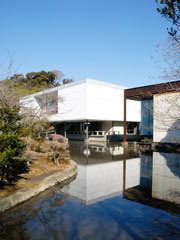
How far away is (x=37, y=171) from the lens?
7668 millimetres

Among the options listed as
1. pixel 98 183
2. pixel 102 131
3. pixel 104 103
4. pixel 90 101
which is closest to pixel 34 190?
pixel 98 183

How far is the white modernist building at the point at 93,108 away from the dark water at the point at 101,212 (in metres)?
15.2

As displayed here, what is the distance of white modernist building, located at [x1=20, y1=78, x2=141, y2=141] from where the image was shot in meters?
23.3

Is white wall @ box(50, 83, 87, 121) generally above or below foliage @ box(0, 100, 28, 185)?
above

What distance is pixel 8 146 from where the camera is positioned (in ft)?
18.7

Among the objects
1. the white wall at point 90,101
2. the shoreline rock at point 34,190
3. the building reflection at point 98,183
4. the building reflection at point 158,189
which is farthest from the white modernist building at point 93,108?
the building reflection at point 158,189

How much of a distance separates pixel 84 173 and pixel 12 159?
3.77 m

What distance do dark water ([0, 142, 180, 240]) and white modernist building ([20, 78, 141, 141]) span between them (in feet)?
50.0

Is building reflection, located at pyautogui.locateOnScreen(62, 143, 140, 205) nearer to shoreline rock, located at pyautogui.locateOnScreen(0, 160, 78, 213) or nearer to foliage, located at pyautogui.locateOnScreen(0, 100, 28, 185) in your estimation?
shoreline rock, located at pyautogui.locateOnScreen(0, 160, 78, 213)

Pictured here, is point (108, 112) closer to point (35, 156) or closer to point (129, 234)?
point (35, 156)

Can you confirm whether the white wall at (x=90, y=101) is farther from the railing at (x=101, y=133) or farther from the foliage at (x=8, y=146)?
the foliage at (x=8, y=146)

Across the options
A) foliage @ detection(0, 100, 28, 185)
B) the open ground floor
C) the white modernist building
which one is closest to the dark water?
foliage @ detection(0, 100, 28, 185)

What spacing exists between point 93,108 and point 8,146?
60.0 ft

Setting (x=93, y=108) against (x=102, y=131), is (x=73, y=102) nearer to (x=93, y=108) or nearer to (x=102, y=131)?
(x=93, y=108)
